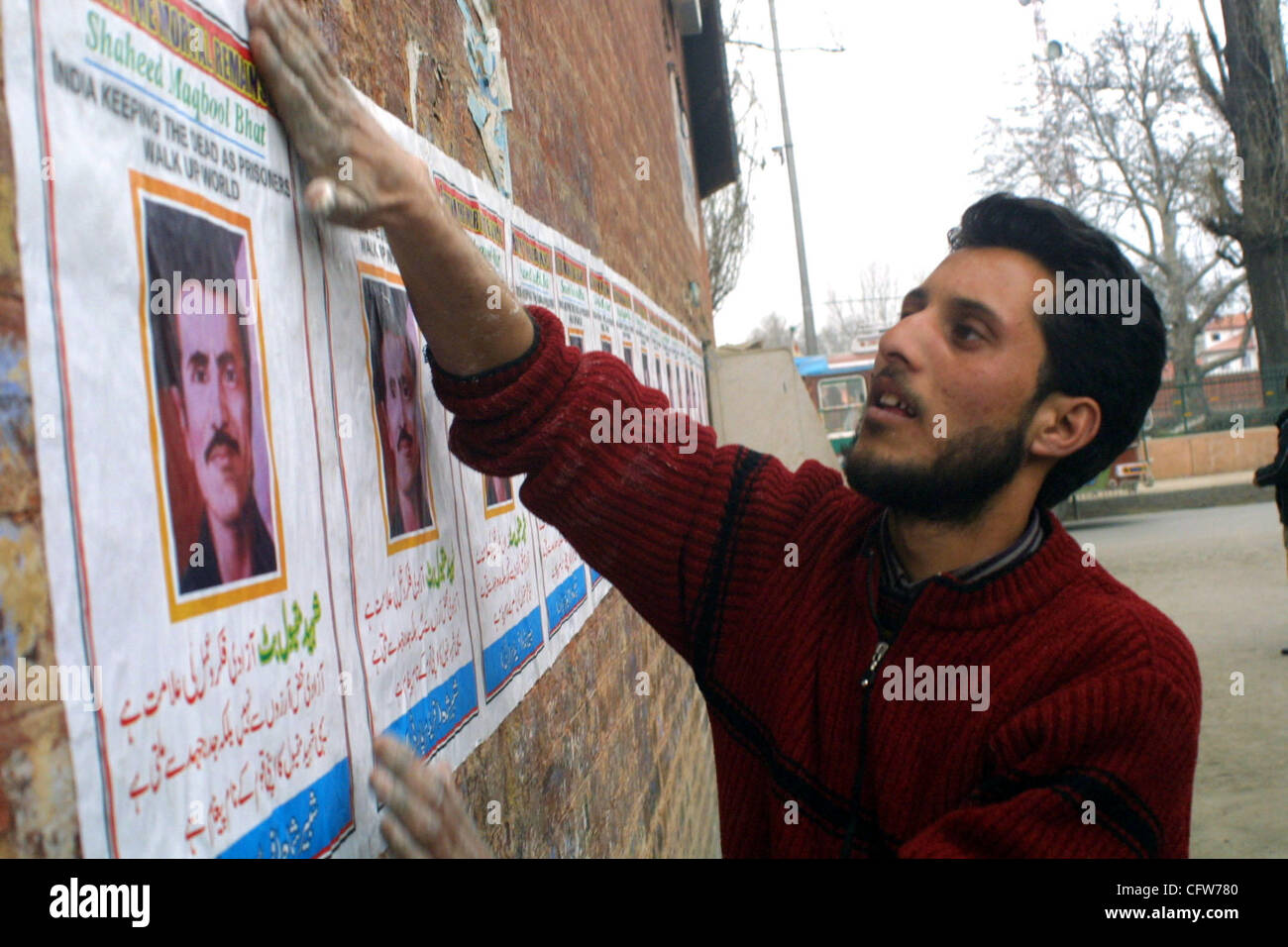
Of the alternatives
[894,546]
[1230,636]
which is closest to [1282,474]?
[1230,636]

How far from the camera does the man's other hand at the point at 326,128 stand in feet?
4.02

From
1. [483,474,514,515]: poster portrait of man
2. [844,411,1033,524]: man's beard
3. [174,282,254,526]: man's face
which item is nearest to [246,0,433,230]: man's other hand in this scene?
[174,282,254,526]: man's face

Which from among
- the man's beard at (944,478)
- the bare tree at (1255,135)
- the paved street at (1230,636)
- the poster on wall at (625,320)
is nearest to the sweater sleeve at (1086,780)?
the man's beard at (944,478)

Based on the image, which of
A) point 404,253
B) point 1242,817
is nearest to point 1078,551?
point 404,253

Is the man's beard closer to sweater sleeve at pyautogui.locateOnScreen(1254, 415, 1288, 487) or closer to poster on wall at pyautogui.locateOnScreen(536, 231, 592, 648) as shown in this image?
poster on wall at pyautogui.locateOnScreen(536, 231, 592, 648)

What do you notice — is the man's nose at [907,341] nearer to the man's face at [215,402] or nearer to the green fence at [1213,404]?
the man's face at [215,402]

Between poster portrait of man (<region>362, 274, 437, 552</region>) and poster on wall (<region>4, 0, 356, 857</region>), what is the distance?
0.72ft

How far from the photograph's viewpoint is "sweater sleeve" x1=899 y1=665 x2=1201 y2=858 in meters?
1.42

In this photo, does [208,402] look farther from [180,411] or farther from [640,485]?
[640,485]

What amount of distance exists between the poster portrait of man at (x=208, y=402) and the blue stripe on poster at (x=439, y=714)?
404mm

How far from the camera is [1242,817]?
4973 mm

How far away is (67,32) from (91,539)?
1.39 ft

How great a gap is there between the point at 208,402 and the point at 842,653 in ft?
3.68

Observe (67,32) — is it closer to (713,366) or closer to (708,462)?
(708,462)
